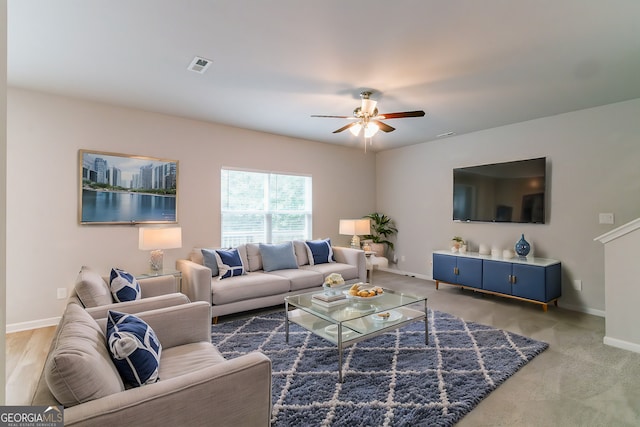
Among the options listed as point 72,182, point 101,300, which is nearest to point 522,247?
point 101,300

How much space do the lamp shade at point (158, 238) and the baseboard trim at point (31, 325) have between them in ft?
3.99

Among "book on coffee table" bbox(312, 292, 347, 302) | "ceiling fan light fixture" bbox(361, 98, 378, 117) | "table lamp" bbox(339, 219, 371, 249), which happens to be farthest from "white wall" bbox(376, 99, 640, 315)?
"book on coffee table" bbox(312, 292, 347, 302)

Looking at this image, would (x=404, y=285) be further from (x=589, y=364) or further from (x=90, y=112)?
(x=90, y=112)

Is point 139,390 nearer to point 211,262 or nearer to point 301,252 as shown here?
point 211,262

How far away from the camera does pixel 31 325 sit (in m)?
3.34

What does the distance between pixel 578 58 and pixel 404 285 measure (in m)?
3.69

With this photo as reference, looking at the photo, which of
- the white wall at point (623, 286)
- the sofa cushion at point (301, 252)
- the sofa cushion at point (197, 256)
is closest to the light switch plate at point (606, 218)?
the white wall at point (623, 286)

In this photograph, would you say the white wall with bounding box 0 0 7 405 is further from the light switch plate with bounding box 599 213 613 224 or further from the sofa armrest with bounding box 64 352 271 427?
the light switch plate with bounding box 599 213 613 224

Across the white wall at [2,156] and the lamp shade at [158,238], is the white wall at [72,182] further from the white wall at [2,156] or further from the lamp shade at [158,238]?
the white wall at [2,156]

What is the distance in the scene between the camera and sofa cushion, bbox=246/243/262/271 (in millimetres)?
4328

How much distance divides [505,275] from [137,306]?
4.20 metres

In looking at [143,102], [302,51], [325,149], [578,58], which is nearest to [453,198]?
[325,149]

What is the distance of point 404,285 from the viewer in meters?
5.21

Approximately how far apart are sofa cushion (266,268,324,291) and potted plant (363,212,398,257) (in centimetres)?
217
